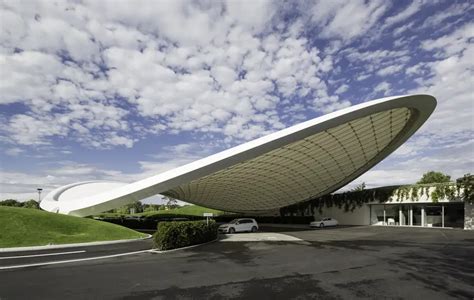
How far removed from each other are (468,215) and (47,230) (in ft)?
111

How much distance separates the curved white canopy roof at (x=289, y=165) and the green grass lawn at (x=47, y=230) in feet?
8.46

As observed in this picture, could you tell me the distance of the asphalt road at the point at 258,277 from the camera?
8.03 metres

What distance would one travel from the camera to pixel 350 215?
1652 inches

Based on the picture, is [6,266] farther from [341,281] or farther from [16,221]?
[341,281]

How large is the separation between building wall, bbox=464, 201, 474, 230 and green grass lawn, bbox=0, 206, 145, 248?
92.7 ft

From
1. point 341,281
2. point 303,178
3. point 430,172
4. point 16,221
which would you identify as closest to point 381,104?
point 341,281

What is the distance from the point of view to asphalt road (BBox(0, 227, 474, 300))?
8031 mm

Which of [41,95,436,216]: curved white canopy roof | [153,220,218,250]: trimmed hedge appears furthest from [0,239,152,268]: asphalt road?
[41,95,436,216]: curved white canopy roof

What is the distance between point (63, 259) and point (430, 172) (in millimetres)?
75390

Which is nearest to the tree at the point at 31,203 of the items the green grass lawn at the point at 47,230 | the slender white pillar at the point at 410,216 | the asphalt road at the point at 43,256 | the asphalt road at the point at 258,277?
the green grass lawn at the point at 47,230

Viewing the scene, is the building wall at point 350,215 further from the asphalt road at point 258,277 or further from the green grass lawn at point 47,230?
the green grass lawn at point 47,230

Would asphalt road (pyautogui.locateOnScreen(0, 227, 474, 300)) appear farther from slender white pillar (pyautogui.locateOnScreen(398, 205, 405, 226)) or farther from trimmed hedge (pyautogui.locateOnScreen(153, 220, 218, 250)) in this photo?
slender white pillar (pyautogui.locateOnScreen(398, 205, 405, 226))

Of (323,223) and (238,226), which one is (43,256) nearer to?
(238,226)

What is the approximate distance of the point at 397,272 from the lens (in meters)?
10.3
